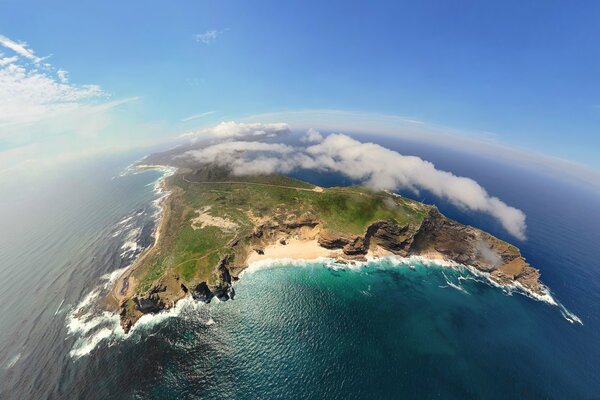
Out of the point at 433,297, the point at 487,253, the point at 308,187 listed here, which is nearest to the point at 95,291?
the point at 308,187

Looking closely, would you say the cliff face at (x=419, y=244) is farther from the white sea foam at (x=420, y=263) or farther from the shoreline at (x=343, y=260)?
the white sea foam at (x=420, y=263)

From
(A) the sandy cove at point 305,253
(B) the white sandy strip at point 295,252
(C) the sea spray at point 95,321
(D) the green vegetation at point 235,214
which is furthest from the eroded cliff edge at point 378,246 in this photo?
(C) the sea spray at point 95,321

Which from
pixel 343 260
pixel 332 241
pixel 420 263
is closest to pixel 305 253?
pixel 332 241

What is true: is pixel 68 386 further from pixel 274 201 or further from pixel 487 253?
pixel 487 253

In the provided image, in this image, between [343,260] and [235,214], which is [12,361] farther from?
[343,260]

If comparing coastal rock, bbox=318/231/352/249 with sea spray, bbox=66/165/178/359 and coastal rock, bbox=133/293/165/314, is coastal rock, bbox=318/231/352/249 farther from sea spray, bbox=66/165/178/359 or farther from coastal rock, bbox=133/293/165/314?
coastal rock, bbox=133/293/165/314
